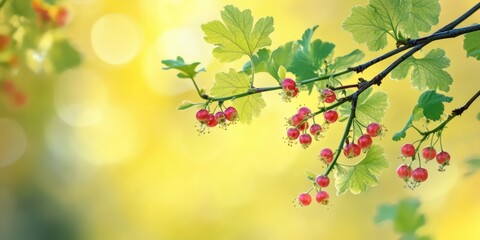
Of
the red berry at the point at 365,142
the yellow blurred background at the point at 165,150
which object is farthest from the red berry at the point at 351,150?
the yellow blurred background at the point at 165,150

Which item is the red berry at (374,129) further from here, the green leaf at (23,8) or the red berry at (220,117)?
the green leaf at (23,8)

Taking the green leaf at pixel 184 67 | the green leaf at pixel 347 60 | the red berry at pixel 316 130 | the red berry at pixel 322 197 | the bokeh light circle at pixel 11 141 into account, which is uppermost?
the bokeh light circle at pixel 11 141

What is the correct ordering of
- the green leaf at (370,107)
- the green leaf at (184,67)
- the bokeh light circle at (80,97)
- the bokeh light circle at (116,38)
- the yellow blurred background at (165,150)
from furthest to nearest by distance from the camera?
the bokeh light circle at (80,97) < the bokeh light circle at (116,38) < the yellow blurred background at (165,150) < the green leaf at (370,107) < the green leaf at (184,67)

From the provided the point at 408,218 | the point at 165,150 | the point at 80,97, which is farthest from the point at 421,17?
the point at 80,97

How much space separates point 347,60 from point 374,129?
0.07 meters

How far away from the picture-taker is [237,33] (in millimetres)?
648

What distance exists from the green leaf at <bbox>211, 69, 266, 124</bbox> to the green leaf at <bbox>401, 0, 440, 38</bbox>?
0.16 meters

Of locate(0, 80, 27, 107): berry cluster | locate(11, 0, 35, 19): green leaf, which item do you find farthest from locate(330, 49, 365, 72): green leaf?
locate(0, 80, 27, 107): berry cluster

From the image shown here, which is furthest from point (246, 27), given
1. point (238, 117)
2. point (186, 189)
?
point (186, 189)

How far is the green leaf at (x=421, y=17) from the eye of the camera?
0.62 meters

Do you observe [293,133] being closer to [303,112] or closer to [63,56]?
[303,112]

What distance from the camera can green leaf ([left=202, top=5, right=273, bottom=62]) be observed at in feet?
2.10

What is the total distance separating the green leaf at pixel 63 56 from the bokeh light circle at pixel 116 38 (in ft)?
11.7

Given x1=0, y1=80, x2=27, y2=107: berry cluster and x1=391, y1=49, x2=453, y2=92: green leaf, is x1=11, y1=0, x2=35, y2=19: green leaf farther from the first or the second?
x1=391, y1=49, x2=453, y2=92: green leaf
